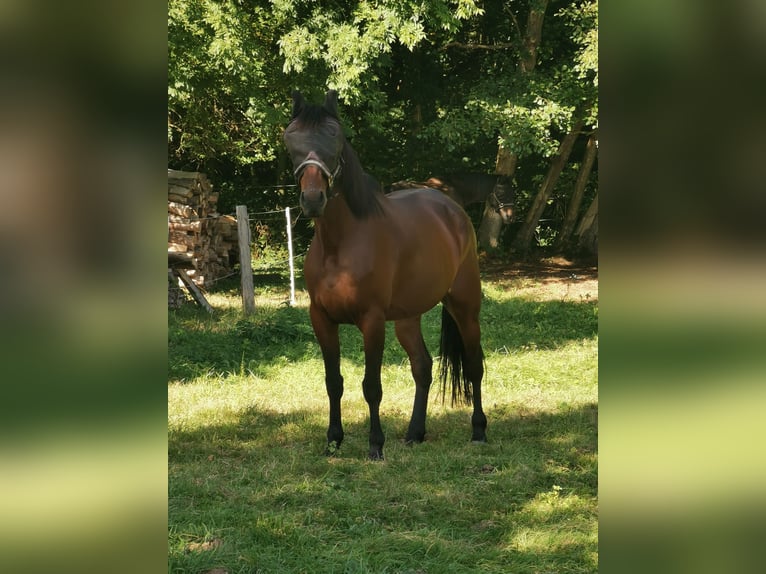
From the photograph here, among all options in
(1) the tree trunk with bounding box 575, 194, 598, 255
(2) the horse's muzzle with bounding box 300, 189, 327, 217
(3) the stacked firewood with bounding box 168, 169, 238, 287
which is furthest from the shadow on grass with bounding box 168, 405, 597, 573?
(1) the tree trunk with bounding box 575, 194, 598, 255

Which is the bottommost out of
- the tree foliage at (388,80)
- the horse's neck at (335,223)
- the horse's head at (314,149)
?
the horse's neck at (335,223)

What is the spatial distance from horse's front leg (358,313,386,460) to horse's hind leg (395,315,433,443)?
0.36 metres

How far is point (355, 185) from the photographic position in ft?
15.8

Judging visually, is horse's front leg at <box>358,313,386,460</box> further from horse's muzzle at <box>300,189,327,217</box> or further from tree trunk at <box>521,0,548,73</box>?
tree trunk at <box>521,0,548,73</box>

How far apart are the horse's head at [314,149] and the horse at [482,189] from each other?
388 inches

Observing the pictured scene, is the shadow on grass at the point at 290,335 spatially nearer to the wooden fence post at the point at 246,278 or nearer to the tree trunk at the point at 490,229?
the wooden fence post at the point at 246,278

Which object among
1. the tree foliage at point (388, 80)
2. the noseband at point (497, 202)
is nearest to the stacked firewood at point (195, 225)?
the tree foliage at point (388, 80)

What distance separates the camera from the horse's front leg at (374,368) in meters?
4.88

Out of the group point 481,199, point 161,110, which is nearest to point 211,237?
point 481,199

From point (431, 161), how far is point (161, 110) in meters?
16.3

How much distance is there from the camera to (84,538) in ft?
1.87

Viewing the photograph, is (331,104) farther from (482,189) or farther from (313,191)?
(482,189)

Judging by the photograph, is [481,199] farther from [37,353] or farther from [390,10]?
[37,353]

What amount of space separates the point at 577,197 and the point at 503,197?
2322 millimetres
